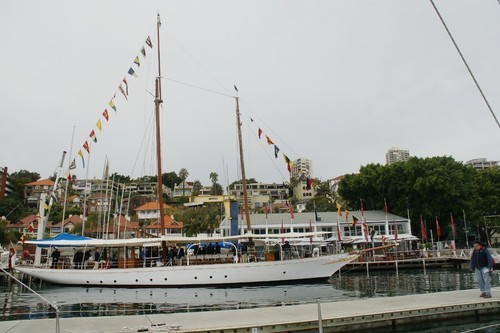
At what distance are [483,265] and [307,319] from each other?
6554mm

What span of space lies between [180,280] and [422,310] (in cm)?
1916

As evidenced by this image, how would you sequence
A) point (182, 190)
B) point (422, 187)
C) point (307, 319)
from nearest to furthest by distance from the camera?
point (307, 319)
point (422, 187)
point (182, 190)

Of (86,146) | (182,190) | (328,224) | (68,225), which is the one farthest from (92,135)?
(182,190)

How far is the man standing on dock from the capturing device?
1261 cm

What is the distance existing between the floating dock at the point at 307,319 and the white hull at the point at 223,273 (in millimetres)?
14553

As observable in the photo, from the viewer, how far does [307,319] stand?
34.4ft

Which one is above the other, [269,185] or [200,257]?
[269,185]

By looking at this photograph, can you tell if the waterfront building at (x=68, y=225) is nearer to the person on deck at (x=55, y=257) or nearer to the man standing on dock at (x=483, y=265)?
the person on deck at (x=55, y=257)

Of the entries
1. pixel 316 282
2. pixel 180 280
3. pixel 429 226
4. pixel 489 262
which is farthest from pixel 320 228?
pixel 489 262

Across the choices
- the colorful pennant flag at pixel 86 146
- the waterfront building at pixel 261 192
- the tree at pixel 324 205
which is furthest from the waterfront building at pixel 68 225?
the waterfront building at pixel 261 192

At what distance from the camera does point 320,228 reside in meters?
58.6

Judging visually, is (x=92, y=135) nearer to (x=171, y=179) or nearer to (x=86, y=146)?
(x=86, y=146)

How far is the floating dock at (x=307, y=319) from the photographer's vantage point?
986 cm

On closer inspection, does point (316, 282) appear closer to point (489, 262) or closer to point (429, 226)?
point (489, 262)
